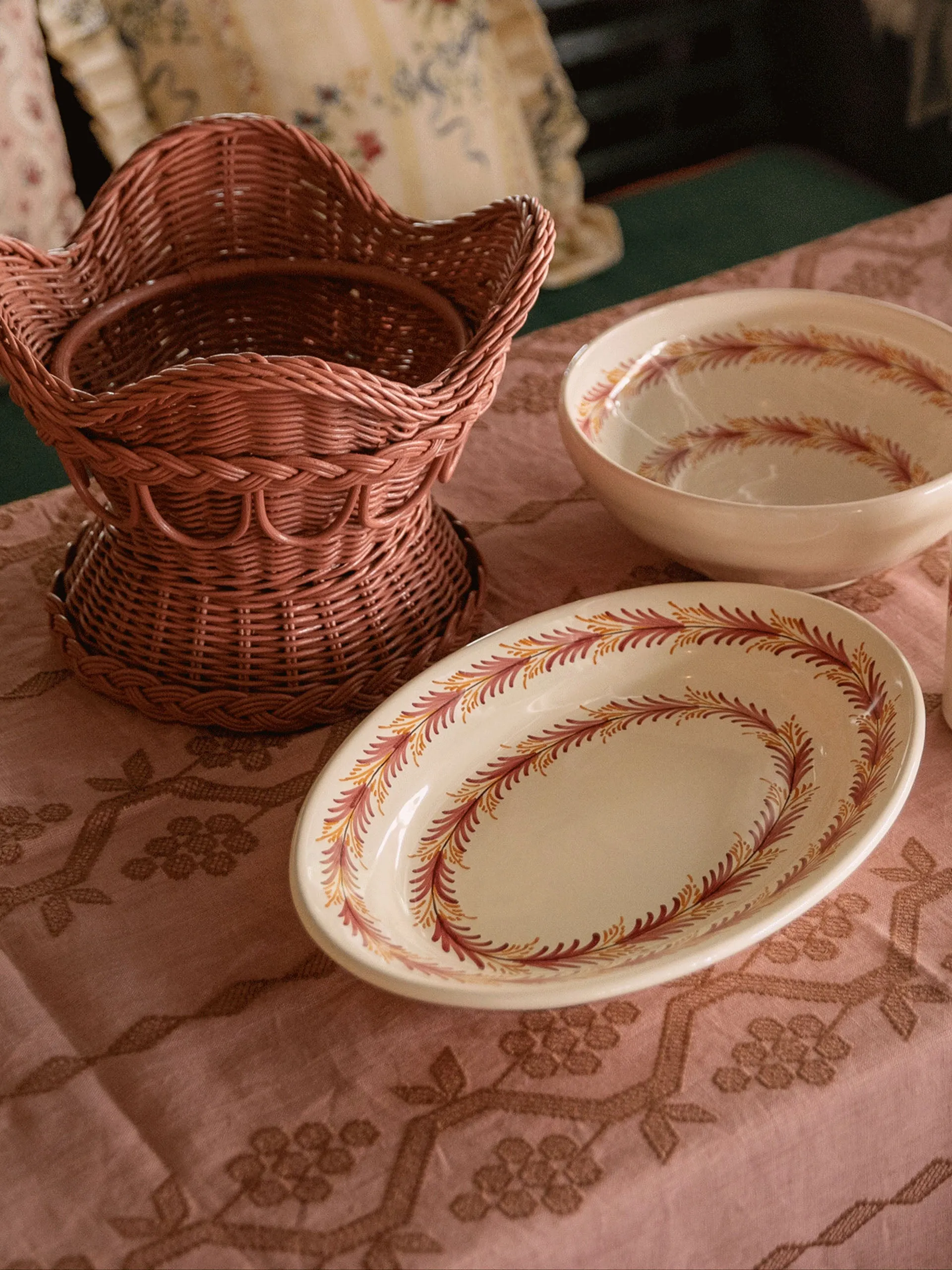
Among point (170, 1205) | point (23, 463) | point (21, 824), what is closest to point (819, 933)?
point (170, 1205)

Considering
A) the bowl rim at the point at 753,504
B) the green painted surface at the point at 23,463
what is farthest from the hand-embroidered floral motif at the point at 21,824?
Answer: the green painted surface at the point at 23,463

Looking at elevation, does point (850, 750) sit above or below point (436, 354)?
below

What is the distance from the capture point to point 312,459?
535 millimetres

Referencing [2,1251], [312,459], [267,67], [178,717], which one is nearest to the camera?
[2,1251]

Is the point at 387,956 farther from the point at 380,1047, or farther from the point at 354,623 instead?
the point at 354,623

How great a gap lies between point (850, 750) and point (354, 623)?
25 centimetres

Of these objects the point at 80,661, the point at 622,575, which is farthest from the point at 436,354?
the point at 80,661

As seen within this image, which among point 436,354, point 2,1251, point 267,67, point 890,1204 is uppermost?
point 267,67

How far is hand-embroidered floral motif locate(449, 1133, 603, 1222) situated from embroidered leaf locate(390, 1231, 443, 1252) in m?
0.01

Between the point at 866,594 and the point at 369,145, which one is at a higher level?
the point at 369,145

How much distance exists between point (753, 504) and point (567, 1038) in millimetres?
331

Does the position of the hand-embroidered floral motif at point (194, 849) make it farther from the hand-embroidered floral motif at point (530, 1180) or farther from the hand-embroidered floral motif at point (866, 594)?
the hand-embroidered floral motif at point (866, 594)

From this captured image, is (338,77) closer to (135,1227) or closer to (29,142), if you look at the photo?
(29,142)

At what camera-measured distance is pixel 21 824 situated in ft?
1.98
